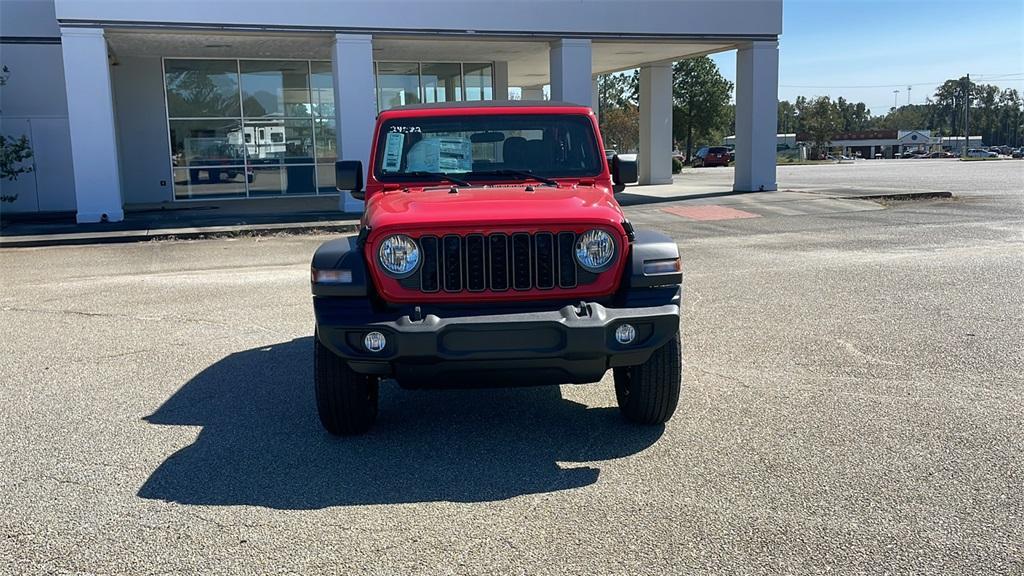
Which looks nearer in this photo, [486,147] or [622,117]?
[486,147]

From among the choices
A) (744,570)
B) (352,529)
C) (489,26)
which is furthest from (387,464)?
(489,26)

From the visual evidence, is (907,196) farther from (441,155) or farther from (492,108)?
(441,155)

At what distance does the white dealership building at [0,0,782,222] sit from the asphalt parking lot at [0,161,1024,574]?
9664 mm

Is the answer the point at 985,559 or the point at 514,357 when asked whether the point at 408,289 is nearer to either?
the point at 514,357

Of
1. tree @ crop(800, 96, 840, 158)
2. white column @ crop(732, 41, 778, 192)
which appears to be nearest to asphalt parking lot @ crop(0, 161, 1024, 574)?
white column @ crop(732, 41, 778, 192)

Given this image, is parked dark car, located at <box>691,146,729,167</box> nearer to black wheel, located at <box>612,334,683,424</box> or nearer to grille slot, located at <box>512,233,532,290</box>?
black wheel, located at <box>612,334,683,424</box>

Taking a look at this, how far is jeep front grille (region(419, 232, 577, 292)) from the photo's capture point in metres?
4.65

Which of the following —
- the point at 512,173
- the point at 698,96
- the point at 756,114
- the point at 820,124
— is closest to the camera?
the point at 512,173

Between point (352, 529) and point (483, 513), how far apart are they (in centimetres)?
58

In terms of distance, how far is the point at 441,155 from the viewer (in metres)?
5.98

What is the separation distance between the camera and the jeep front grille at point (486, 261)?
4.65 meters

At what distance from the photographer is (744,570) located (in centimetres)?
339

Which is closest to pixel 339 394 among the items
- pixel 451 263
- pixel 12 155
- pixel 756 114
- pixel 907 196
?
pixel 451 263

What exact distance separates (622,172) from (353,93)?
1306cm
